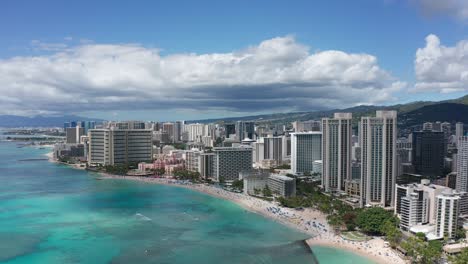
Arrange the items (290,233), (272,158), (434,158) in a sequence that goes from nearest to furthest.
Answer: (290,233) < (434,158) < (272,158)

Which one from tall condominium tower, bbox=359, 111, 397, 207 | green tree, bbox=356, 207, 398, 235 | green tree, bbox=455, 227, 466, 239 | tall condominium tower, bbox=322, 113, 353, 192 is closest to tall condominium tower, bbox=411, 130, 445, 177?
tall condominium tower, bbox=322, 113, 353, 192

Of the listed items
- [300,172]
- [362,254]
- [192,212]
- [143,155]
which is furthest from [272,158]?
[362,254]

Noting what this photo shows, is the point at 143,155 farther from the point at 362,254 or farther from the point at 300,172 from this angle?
the point at 362,254

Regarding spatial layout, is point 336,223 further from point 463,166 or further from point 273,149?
point 273,149

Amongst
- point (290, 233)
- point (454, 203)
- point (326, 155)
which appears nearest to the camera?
point (454, 203)

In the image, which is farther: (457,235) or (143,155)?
(143,155)

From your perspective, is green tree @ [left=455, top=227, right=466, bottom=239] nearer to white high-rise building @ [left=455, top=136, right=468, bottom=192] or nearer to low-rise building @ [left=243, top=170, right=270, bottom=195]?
white high-rise building @ [left=455, top=136, right=468, bottom=192]

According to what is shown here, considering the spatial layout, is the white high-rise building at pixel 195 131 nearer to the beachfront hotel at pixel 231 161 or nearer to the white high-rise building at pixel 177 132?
the white high-rise building at pixel 177 132
